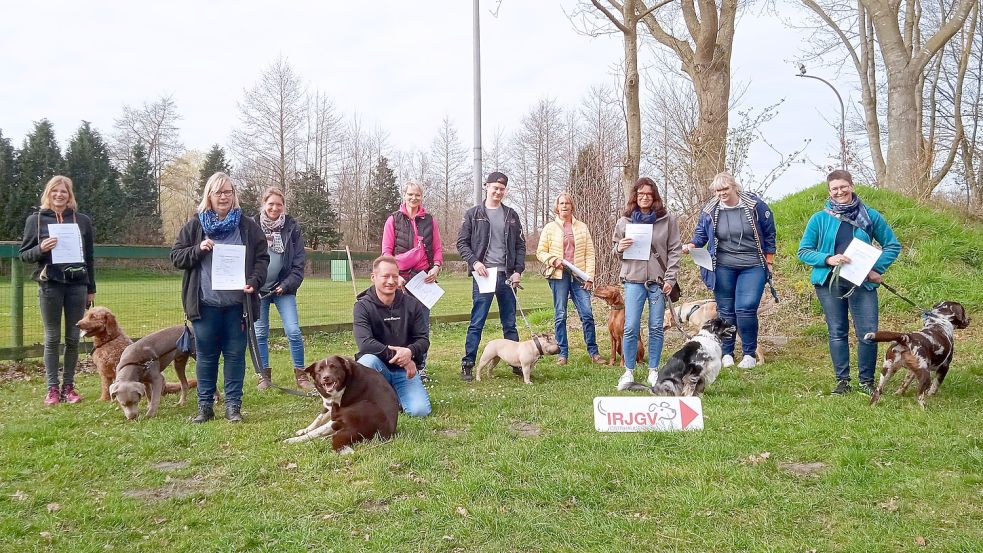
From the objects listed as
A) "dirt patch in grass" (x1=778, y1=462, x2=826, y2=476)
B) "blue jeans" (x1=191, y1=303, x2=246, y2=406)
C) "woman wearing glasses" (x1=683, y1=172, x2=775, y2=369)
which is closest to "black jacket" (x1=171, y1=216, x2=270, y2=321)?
"blue jeans" (x1=191, y1=303, x2=246, y2=406)

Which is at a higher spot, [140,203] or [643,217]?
[140,203]

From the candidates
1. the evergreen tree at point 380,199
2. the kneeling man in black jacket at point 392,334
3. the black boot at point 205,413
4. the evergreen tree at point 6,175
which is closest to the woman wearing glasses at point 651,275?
the kneeling man in black jacket at point 392,334

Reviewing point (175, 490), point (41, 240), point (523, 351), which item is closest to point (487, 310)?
point (523, 351)

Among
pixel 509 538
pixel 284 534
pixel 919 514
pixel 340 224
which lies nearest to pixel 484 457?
pixel 509 538

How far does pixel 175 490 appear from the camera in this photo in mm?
3898

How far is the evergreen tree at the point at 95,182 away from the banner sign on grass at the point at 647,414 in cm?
3059

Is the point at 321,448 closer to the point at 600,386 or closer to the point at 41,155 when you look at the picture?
the point at 600,386

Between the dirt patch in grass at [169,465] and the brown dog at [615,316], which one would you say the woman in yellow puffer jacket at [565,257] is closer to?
the brown dog at [615,316]

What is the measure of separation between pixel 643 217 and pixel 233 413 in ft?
13.7

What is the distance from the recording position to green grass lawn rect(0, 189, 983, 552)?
312 centimetres

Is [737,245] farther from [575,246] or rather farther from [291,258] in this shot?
[291,258]

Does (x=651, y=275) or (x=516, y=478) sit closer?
(x=516, y=478)

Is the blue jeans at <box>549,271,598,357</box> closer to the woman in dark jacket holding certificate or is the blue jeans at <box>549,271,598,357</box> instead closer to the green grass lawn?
the green grass lawn

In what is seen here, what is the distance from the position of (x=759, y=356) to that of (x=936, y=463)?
3.69 meters
